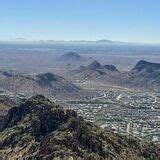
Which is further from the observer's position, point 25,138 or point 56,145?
point 25,138

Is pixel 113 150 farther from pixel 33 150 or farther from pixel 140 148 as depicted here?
pixel 33 150

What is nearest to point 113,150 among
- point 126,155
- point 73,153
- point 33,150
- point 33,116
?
point 126,155

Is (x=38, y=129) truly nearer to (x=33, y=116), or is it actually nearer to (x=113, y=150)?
(x=33, y=116)

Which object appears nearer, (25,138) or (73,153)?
(73,153)

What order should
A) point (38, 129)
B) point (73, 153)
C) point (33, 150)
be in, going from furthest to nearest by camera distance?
point (38, 129), point (33, 150), point (73, 153)

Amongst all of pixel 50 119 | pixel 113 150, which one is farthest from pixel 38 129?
pixel 113 150

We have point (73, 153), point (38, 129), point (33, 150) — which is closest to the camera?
point (73, 153)
